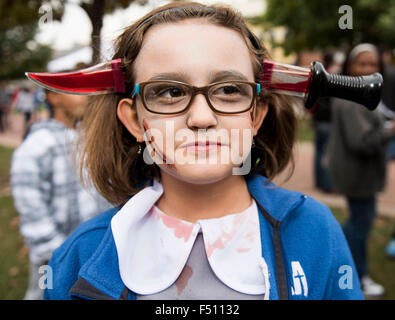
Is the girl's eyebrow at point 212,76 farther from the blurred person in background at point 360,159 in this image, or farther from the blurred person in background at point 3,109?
the blurred person in background at point 3,109

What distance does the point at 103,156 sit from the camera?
1582 mm

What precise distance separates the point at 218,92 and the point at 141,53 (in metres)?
0.34

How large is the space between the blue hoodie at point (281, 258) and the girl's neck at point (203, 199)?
0.37 feet

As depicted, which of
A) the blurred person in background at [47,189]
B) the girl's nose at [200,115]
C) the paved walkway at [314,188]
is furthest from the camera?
the paved walkway at [314,188]

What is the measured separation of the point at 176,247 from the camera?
129 centimetres

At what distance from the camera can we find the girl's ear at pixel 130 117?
4.67 feet

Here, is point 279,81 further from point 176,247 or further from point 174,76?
point 176,247

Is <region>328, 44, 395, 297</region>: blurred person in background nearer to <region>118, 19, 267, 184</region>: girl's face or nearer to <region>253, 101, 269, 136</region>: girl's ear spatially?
<region>253, 101, 269, 136</region>: girl's ear

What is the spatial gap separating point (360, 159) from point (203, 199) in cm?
225

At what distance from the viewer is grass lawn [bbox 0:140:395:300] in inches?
137

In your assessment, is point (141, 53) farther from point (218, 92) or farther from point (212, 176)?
point (212, 176)

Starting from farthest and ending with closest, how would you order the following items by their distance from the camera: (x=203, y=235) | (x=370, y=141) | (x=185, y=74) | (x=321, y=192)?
(x=321, y=192) < (x=370, y=141) < (x=203, y=235) < (x=185, y=74)

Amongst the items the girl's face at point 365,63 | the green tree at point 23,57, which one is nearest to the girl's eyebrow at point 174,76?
the girl's face at point 365,63
